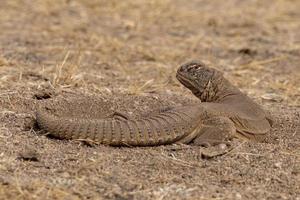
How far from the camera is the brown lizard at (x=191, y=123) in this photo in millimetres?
5242

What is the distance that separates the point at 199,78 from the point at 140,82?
1.32 m

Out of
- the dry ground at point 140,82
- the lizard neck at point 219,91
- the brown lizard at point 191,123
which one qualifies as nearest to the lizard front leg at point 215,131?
the brown lizard at point 191,123

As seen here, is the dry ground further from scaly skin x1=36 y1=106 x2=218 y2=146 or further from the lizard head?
the lizard head

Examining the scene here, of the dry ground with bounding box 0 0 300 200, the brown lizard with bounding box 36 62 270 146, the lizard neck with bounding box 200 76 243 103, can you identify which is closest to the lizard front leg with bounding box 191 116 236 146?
the brown lizard with bounding box 36 62 270 146

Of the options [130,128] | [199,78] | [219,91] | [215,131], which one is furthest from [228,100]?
[130,128]

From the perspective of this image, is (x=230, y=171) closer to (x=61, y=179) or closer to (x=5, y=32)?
(x=61, y=179)

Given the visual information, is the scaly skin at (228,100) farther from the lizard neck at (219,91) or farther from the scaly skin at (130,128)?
the scaly skin at (130,128)

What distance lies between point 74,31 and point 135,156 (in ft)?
15.7

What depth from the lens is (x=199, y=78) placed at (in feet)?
20.0

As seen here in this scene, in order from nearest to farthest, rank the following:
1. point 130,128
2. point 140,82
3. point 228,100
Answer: point 130,128 < point 228,100 < point 140,82

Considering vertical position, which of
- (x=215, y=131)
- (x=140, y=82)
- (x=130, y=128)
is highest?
(x=130, y=128)

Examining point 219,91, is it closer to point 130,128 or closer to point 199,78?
point 199,78

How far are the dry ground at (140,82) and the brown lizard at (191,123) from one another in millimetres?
83

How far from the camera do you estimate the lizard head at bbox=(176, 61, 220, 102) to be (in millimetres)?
6066
